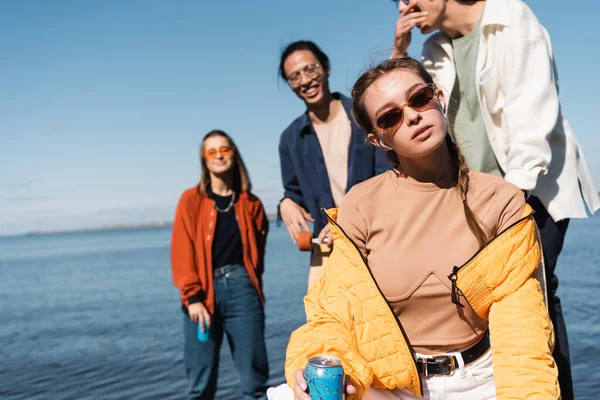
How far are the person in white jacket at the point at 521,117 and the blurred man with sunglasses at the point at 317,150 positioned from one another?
2.81 feet

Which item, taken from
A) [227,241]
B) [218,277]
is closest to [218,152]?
[227,241]

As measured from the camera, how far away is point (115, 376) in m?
8.58

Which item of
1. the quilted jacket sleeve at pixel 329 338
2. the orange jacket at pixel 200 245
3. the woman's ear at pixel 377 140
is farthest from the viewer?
the orange jacket at pixel 200 245

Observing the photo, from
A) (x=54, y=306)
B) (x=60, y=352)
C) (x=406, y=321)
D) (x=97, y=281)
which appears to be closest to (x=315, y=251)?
(x=406, y=321)

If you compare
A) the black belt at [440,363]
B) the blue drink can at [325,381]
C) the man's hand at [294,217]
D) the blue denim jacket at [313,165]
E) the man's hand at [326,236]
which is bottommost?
the black belt at [440,363]

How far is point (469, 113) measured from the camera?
10.4ft

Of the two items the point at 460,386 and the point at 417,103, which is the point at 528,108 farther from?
the point at 460,386

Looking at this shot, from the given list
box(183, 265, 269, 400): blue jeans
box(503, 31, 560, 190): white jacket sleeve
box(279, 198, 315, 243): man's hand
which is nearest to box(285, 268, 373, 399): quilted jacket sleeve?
box(503, 31, 560, 190): white jacket sleeve

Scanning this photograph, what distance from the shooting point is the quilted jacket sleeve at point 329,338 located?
193cm

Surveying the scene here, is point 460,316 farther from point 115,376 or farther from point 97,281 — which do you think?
point 97,281

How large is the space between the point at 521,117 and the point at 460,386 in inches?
54.5

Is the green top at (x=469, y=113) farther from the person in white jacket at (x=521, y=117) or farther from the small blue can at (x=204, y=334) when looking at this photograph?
the small blue can at (x=204, y=334)

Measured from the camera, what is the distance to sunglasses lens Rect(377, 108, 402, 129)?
2.15 m

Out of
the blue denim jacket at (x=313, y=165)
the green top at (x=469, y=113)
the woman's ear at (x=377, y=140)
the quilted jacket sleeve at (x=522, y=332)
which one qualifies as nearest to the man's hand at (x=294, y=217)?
the blue denim jacket at (x=313, y=165)
